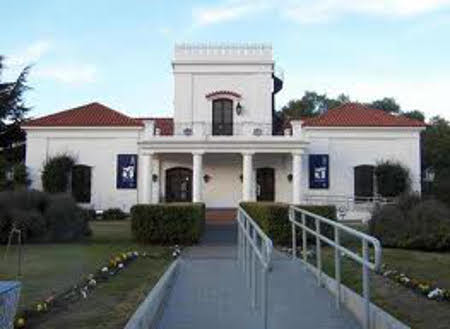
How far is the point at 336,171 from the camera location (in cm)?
3884

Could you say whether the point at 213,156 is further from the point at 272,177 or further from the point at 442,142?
the point at 442,142

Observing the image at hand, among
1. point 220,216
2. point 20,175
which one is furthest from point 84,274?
point 20,175

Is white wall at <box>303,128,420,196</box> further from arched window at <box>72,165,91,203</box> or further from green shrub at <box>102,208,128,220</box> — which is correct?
arched window at <box>72,165,91,203</box>

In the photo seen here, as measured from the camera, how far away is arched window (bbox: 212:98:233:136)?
1584 inches

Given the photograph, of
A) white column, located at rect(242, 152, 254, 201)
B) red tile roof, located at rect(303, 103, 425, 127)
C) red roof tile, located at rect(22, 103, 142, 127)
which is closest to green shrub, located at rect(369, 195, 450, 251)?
white column, located at rect(242, 152, 254, 201)

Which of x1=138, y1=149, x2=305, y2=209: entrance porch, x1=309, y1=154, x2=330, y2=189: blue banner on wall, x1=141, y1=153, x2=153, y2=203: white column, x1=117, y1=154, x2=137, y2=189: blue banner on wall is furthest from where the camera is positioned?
x1=138, y1=149, x2=305, y2=209: entrance porch

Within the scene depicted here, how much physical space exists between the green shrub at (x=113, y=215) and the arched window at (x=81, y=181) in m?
2.28

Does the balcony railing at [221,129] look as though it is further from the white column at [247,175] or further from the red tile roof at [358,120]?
the red tile roof at [358,120]

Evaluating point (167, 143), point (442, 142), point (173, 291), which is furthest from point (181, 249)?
point (442, 142)

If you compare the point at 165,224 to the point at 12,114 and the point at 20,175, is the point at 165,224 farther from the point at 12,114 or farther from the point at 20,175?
the point at 12,114

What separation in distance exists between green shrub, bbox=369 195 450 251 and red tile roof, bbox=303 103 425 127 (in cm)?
1877

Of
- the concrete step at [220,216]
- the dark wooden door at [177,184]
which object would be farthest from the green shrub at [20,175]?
the concrete step at [220,216]

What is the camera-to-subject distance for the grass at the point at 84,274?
8.23 metres

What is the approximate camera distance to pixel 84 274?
1270 centimetres
